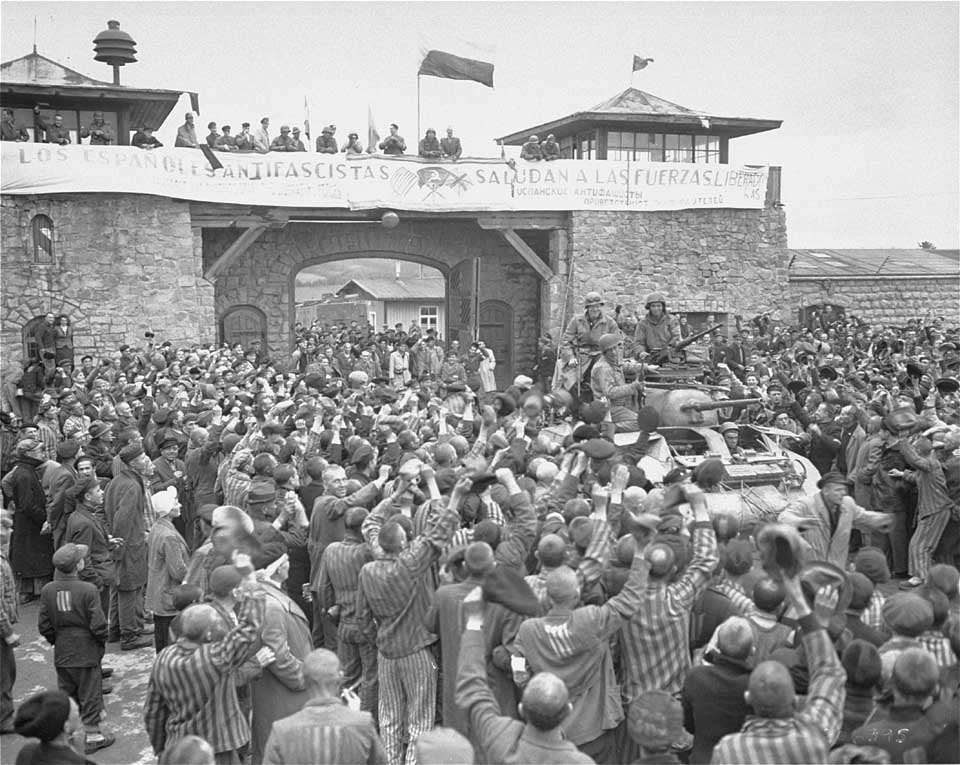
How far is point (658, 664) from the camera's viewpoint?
5891 mm

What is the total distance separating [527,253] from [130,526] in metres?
16.5

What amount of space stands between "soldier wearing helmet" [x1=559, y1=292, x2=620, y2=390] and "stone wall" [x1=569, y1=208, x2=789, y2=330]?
11601 mm

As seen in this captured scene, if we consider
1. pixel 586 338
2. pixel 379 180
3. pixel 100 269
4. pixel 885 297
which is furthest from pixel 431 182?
Result: pixel 885 297

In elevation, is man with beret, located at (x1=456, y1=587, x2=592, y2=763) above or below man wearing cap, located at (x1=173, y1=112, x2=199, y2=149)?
below

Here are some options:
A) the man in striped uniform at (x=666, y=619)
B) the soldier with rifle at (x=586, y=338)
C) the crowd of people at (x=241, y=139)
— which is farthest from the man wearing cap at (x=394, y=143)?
the man in striped uniform at (x=666, y=619)

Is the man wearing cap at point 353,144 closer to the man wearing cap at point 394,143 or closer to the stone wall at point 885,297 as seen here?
the man wearing cap at point 394,143

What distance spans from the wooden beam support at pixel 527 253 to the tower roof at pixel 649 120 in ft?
11.6

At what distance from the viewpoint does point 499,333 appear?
27.2 m

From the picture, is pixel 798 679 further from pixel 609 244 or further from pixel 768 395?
pixel 609 244

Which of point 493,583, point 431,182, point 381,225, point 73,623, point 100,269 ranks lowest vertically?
point 73,623

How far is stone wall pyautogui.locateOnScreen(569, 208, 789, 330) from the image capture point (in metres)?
24.8

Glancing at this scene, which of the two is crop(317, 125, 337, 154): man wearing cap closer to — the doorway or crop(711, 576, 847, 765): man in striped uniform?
the doorway

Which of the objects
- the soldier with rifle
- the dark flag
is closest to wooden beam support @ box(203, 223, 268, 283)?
the dark flag

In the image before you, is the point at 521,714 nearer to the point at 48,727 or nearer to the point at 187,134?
the point at 48,727
